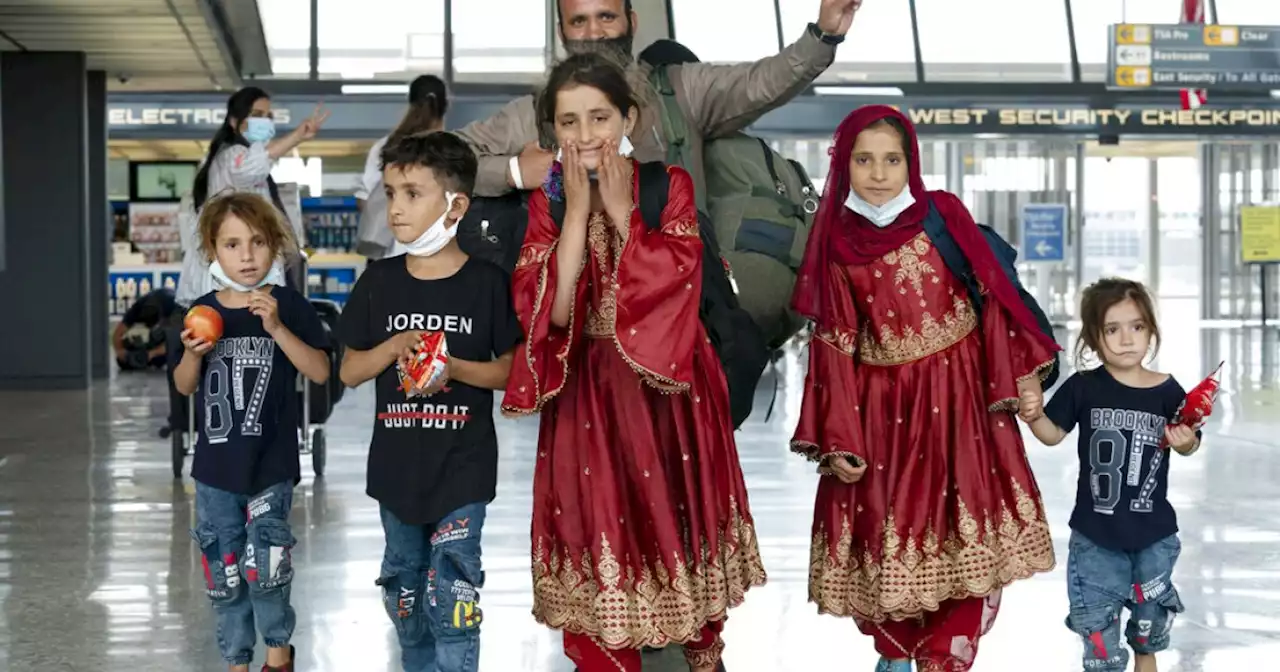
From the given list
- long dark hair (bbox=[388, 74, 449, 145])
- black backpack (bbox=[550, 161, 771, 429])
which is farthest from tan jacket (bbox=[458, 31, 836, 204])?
long dark hair (bbox=[388, 74, 449, 145])

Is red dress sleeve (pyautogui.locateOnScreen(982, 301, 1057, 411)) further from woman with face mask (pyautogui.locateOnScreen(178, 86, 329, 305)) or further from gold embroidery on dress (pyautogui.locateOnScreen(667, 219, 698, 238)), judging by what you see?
woman with face mask (pyautogui.locateOnScreen(178, 86, 329, 305))

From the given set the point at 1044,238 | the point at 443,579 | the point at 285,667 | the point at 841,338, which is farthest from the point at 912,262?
the point at 1044,238

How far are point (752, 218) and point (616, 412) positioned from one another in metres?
0.97

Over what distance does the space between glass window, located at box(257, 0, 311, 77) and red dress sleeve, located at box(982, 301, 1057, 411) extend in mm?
18722

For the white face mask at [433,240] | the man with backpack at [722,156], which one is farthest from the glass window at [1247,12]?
the white face mask at [433,240]

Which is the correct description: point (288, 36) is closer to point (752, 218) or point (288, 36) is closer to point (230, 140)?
point (230, 140)

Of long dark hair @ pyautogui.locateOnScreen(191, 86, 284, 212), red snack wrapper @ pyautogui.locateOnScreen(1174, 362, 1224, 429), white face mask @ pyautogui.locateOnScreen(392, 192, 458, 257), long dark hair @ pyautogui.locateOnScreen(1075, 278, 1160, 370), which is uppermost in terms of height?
long dark hair @ pyautogui.locateOnScreen(191, 86, 284, 212)

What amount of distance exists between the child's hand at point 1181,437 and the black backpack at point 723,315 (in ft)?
2.95

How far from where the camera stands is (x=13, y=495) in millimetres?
7438

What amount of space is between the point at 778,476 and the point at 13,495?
11.0 feet

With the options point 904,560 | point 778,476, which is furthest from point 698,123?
point 778,476

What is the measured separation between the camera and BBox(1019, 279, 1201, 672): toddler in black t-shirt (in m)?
3.82

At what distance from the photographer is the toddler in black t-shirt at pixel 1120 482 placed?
3820 millimetres

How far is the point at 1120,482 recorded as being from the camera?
12.6 ft
